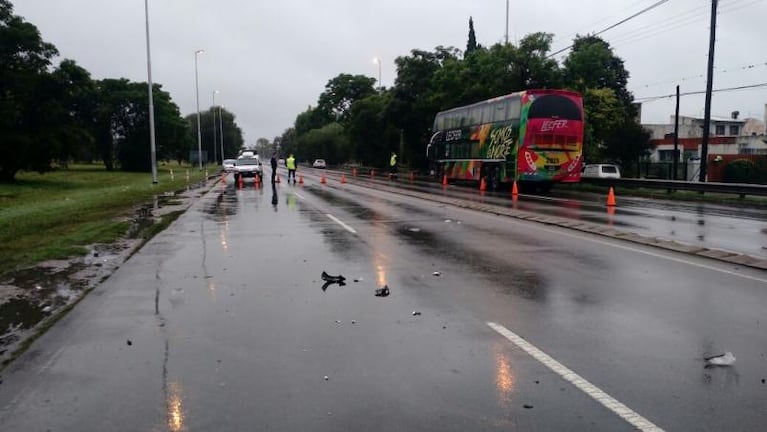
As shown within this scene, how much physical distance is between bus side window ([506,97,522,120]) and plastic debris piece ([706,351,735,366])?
77.3ft

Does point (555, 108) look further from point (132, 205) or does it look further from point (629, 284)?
point (629, 284)

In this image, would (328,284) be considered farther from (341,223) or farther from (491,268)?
(341,223)

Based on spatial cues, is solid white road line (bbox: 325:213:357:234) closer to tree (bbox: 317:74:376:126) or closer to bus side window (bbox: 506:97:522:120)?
bus side window (bbox: 506:97:522:120)

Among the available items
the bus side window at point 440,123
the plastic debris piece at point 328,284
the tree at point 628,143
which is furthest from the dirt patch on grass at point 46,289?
the tree at point 628,143

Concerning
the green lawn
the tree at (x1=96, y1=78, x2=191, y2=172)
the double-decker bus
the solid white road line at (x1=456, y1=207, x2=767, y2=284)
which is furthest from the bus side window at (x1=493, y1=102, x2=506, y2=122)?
the tree at (x1=96, y1=78, x2=191, y2=172)

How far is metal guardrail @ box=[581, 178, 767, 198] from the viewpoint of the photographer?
24.3m

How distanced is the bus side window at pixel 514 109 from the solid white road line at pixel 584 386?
23.3 meters

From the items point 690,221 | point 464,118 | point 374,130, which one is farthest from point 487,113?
point 374,130

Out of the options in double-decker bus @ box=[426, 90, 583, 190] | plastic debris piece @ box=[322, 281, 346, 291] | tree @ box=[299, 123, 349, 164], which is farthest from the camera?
tree @ box=[299, 123, 349, 164]

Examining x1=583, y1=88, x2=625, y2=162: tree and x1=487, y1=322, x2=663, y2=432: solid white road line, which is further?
x1=583, y1=88, x2=625, y2=162: tree

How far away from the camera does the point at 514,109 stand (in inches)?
1121

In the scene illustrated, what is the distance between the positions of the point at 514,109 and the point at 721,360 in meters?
24.4

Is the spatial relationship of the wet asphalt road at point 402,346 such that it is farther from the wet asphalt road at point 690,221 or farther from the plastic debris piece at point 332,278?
the wet asphalt road at point 690,221

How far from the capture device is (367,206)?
20.7 m
